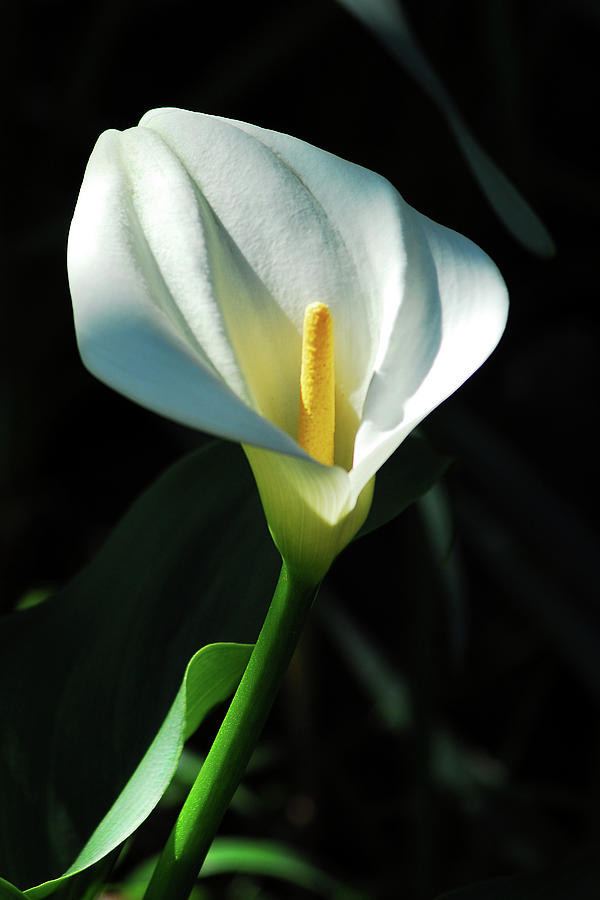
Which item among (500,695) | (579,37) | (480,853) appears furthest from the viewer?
(579,37)

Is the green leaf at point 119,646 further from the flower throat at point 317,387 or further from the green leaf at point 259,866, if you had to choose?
the green leaf at point 259,866

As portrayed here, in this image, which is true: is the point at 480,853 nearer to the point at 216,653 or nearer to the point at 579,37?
the point at 216,653

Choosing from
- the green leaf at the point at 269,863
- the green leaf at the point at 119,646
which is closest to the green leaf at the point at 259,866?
the green leaf at the point at 269,863

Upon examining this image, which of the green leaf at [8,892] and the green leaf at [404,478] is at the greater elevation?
the green leaf at [404,478]

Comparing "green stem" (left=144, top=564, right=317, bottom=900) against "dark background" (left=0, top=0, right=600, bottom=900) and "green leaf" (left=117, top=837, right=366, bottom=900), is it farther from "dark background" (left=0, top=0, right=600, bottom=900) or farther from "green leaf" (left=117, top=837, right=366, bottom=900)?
"green leaf" (left=117, top=837, right=366, bottom=900)

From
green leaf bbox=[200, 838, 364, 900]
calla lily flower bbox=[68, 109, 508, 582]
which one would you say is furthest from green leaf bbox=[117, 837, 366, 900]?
calla lily flower bbox=[68, 109, 508, 582]

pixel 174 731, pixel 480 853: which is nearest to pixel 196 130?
pixel 174 731

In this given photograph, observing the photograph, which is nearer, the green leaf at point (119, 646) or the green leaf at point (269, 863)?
the green leaf at point (119, 646)

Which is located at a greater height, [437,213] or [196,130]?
[196,130]

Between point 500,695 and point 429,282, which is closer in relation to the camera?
point 429,282
